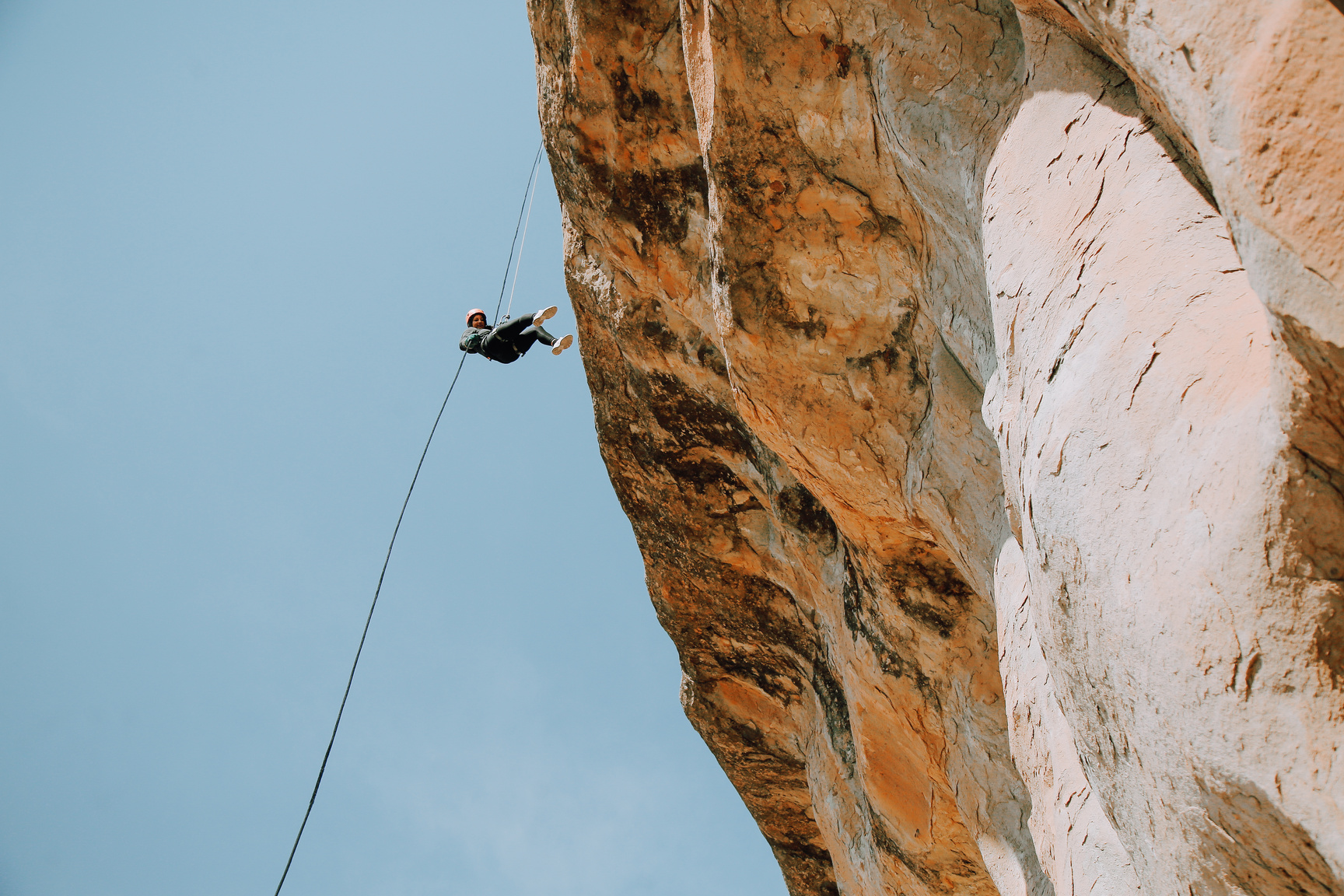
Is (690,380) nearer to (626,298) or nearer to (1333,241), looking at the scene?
(626,298)

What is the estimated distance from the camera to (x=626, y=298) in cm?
672

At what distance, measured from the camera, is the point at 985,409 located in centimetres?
363

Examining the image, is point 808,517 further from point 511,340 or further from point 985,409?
point 511,340

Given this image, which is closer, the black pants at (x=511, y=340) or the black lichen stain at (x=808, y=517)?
the black lichen stain at (x=808, y=517)

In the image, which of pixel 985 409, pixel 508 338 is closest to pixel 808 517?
pixel 985 409

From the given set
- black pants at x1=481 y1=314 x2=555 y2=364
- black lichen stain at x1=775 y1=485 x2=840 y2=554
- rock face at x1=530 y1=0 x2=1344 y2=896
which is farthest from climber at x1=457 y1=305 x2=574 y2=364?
black lichen stain at x1=775 y1=485 x2=840 y2=554

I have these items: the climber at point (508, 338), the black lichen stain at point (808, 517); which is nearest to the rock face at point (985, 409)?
the black lichen stain at point (808, 517)

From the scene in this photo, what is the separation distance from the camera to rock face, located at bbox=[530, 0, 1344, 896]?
76.4 inches

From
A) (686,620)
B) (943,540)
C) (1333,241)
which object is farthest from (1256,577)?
(686,620)

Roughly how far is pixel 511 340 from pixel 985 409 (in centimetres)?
728

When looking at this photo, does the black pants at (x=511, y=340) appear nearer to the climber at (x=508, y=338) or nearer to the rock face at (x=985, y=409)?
the climber at (x=508, y=338)

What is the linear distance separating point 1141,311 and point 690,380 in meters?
4.30

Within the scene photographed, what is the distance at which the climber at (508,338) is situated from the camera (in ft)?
31.0

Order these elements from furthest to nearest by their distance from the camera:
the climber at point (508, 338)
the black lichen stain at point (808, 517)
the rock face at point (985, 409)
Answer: the climber at point (508, 338) → the black lichen stain at point (808, 517) → the rock face at point (985, 409)
